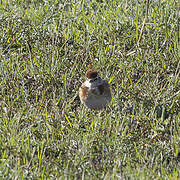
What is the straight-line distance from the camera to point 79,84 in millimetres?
5473

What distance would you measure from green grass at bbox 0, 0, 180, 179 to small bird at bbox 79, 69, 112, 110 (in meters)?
0.15

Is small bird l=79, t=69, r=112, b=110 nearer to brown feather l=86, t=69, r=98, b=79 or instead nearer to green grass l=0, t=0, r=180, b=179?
brown feather l=86, t=69, r=98, b=79

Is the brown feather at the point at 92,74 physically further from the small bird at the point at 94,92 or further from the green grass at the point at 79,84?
the green grass at the point at 79,84

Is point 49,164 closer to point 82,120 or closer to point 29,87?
point 82,120

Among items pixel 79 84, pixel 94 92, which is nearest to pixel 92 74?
pixel 94 92

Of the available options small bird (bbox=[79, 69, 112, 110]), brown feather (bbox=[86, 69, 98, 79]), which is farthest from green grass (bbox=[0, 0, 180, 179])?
brown feather (bbox=[86, 69, 98, 79])

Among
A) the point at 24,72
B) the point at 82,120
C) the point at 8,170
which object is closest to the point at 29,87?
the point at 24,72

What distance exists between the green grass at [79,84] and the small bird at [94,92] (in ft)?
0.48

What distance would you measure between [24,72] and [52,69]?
386 millimetres

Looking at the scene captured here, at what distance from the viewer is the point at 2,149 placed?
421 cm

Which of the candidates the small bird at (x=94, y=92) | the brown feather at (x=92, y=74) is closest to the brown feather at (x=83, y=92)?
the small bird at (x=94, y=92)

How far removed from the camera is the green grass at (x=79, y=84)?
4.15 m

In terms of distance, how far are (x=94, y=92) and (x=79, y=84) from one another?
0.62 metres

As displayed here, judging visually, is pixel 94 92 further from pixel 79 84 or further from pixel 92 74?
pixel 79 84
